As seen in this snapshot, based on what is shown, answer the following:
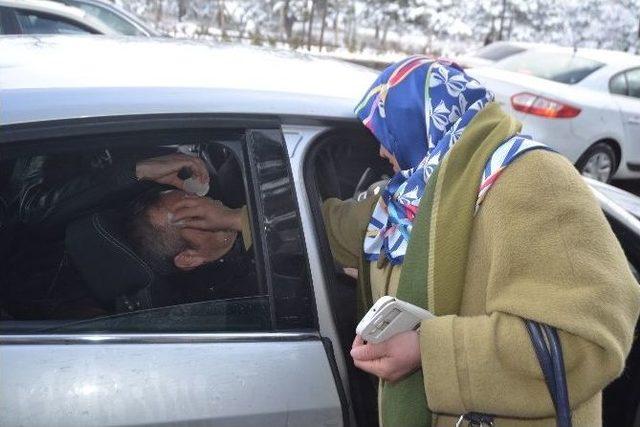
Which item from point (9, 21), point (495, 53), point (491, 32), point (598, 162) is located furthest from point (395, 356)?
point (491, 32)

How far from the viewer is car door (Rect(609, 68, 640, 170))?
6.57 metres

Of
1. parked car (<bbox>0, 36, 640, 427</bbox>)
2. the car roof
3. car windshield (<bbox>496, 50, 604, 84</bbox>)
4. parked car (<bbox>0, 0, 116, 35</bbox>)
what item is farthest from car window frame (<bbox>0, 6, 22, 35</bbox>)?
car windshield (<bbox>496, 50, 604, 84</bbox>)

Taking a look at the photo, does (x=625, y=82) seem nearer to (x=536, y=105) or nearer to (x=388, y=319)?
(x=536, y=105)

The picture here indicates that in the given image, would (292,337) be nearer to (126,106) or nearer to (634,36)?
(126,106)

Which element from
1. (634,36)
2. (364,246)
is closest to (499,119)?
(364,246)

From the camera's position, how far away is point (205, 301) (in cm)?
147

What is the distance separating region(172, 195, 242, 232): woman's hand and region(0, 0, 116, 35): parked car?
12.7 feet

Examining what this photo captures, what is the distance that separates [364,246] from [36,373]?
0.78 metres

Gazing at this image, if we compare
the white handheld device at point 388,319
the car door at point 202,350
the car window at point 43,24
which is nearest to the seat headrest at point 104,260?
the car door at point 202,350

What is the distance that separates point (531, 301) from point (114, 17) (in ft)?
20.4

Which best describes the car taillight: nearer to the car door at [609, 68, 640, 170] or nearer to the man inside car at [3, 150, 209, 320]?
the car door at [609, 68, 640, 170]

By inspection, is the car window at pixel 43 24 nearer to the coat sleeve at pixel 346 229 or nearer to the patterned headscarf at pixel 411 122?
the coat sleeve at pixel 346 229

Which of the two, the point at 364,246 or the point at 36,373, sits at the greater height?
the point at 364,246

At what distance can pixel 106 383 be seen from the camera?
1278 millimetres
